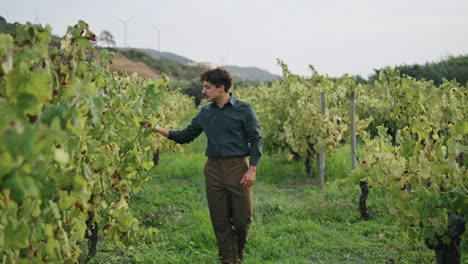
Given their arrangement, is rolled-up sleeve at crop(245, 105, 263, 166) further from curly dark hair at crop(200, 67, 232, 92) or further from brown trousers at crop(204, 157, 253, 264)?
curly dark hair at crop(200, 67, 232, 92)

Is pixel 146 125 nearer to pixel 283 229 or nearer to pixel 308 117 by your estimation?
pixel 283 229

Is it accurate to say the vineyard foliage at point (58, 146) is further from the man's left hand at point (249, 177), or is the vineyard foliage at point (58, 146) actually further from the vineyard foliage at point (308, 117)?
the vineyard foliage at point (308, 117)

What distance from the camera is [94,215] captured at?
10.9 ft

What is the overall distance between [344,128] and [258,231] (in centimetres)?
315

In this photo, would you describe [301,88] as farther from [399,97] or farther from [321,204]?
[399,97]

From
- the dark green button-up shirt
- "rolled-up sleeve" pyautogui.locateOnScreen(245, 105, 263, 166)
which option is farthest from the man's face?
"rolled-up sleeve" pyautogui.locateOnScreen(245, 105, 263, 166)

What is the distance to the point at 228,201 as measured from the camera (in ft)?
12.6

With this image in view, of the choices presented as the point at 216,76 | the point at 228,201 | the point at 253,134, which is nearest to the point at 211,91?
the point at 216,76

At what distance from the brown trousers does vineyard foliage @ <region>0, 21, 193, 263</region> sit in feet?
1.94

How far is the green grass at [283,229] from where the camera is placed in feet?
14.0

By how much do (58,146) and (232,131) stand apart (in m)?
1.81

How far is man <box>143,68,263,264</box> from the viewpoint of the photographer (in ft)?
12.1

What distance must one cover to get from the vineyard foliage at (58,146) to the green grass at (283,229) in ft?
2.77

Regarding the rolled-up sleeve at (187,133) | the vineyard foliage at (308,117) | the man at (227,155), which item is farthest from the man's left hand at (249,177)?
the vineyard foliage at (308,117)
